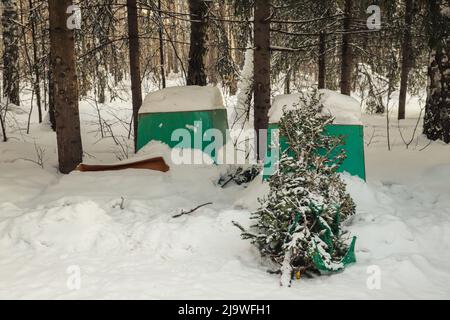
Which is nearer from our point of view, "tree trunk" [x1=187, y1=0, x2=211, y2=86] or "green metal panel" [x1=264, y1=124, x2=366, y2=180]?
"green metal panel" [x1=264, y1=124, x2=366, y2=180]

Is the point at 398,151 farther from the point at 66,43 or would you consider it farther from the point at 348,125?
the point at 66,43

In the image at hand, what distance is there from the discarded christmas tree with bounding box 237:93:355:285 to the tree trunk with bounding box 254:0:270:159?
2907mm

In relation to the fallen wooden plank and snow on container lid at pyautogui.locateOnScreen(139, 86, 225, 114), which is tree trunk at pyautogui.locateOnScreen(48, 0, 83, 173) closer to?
the fallen wooden plank

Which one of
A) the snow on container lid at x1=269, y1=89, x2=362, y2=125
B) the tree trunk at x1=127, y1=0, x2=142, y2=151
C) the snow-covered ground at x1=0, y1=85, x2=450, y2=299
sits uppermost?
the tree trunk at x1=127, y1=0, x2=142, y2=151

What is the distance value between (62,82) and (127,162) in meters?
1.51

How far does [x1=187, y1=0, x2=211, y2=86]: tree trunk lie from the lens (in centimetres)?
841

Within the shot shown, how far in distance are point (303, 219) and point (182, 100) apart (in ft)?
12.2

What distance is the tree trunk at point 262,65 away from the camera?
7.03 m

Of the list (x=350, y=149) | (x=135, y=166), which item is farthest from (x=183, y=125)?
(x=350, y=149)

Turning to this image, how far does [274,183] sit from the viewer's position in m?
4.07

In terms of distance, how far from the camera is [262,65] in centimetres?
711

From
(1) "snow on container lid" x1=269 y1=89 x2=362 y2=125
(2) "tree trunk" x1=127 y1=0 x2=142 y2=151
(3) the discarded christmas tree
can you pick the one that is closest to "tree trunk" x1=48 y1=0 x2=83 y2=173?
(2) "tree trunk" x1=127 y1=0 x2=142 y2=151

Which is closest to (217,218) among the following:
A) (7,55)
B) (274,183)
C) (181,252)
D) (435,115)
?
(181,252)

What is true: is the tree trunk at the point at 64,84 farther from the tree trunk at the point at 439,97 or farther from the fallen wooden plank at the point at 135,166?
the tree trunk at the point at 439,97
